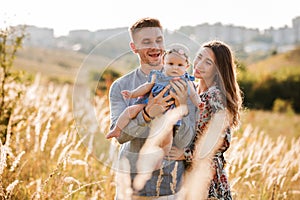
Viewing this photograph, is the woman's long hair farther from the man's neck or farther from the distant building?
the distant building

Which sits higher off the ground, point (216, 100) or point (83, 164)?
point (216, 100)

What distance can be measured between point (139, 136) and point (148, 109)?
224 mm

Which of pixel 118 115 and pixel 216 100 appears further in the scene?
pixel 216 100

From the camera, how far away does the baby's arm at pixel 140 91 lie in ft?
9.61

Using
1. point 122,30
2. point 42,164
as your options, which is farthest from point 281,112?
point 122,30

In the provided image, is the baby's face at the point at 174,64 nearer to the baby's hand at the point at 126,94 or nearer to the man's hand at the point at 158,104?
the man's hand at the point at 158,104

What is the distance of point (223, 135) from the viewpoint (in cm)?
356

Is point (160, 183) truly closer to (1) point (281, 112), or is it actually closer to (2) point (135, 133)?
(2) point (135, 133)

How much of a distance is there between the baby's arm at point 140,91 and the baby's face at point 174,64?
9cm

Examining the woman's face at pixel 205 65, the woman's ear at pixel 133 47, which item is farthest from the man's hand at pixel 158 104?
the woman's face at pixel 205 65

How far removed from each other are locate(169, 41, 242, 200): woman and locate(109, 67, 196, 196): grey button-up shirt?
256 mm

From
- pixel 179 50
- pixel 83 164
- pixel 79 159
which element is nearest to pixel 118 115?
pixel 179 50

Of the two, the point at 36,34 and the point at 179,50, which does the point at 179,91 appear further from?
the point at 36,34

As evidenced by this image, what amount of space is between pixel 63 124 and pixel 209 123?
16.9 feet
